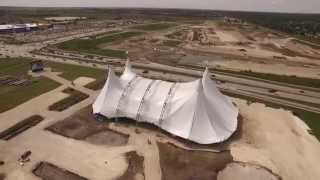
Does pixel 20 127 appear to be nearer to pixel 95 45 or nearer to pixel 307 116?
pixel 307 116

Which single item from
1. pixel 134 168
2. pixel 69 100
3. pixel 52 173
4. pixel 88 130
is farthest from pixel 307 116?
pixel 69 100

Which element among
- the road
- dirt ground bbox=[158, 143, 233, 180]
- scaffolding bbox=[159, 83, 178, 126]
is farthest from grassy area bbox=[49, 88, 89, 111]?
dirt ground bbox=[158, 143, 233, 180]

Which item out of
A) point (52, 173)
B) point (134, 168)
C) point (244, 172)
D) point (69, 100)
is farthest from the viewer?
point (69, 100)

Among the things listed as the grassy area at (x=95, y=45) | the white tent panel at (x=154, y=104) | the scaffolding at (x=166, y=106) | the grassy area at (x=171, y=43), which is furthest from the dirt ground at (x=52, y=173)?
the grassy area at (x=171, y=43)

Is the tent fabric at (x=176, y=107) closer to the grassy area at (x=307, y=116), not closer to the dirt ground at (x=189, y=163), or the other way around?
the dirt ground at (x=189, y=163)

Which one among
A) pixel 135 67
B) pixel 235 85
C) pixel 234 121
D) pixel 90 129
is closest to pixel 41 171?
pixel 90 129

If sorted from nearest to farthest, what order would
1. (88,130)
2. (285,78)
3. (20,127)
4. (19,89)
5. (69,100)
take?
(88,130), (20,127), (69,100), (19,89), (285,78)

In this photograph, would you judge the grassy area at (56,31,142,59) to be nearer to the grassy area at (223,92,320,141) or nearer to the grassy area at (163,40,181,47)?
the grassy area at (163,40,181,47)
